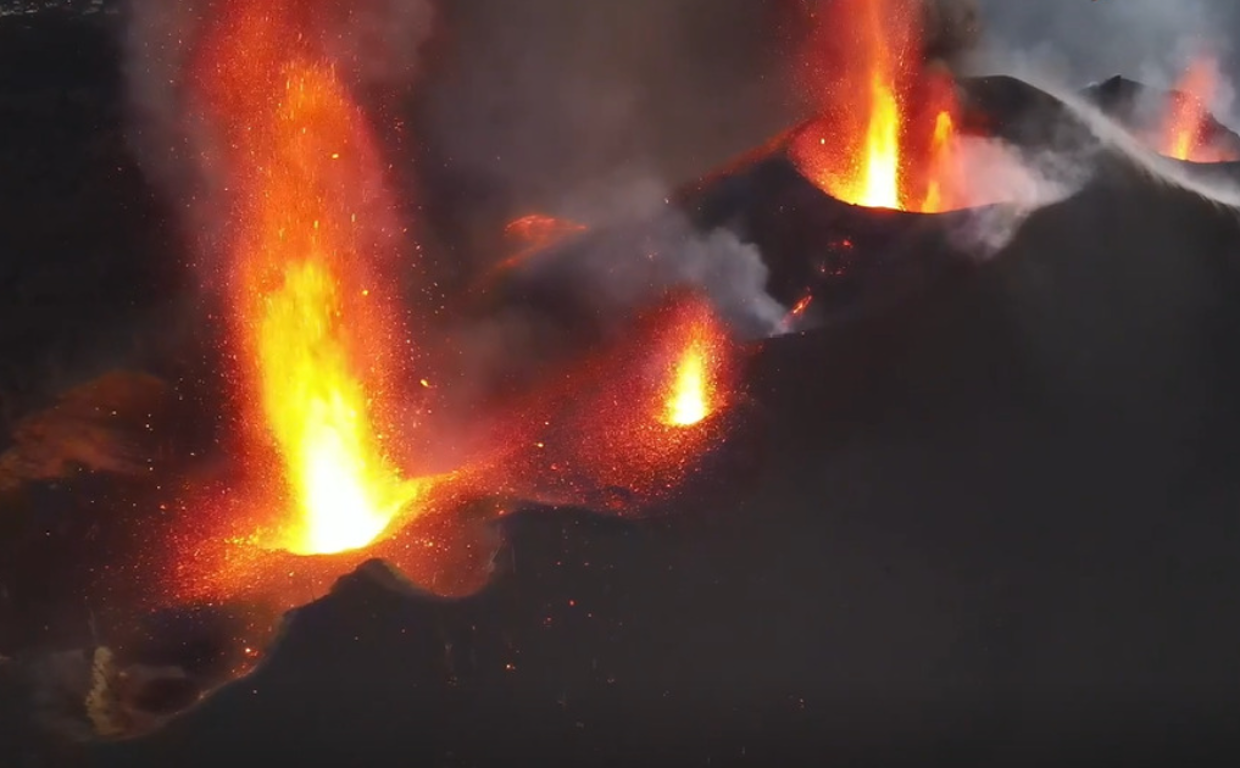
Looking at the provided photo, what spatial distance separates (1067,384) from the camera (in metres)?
6.23

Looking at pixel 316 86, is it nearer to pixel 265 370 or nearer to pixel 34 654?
pixel 265 370

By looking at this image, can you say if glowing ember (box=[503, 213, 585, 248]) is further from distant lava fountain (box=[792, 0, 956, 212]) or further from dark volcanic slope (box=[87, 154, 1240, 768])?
dark volcanic slope (box=[87, 154, 1240, 768])

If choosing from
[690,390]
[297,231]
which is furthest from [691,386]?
[297,231]

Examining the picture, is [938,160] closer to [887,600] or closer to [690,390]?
[690,390]

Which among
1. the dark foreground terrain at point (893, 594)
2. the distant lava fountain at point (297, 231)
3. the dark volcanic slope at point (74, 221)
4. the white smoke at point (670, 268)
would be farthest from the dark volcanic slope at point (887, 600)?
the dark volcanic slope at point (74, 221)

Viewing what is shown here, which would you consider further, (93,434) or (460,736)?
(93,434)

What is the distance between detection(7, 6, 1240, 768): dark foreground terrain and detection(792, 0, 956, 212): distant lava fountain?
2.46 metres

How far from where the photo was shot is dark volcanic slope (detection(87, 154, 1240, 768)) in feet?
Result: 16.6

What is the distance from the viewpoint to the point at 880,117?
9.45 m

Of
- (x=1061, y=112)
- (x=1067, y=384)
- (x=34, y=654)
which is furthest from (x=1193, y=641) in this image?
(x=34, y=654)

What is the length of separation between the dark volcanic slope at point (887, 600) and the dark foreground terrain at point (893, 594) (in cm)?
1

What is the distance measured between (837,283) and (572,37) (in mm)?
3612

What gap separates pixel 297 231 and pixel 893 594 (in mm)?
5118

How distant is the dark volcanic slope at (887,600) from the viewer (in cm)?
507
